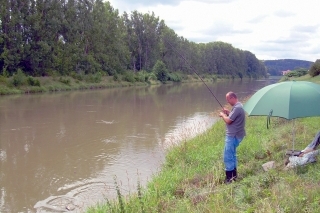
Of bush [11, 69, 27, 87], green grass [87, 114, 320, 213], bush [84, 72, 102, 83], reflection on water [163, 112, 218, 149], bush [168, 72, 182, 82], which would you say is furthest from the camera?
bush [168, 72, 182, 82]

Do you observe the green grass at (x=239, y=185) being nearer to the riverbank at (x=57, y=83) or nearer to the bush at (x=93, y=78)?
the riverbank at (x=57, y=83)

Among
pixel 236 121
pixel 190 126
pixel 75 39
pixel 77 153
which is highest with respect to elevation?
pixel 75 39

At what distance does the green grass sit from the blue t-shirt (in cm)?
79

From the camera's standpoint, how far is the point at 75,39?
47.0 m

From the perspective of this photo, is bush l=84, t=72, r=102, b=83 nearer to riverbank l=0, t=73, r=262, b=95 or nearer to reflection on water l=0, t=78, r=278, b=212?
riverbank l=0, t=73, r=262, b=95

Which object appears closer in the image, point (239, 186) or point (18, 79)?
point (239, 186)

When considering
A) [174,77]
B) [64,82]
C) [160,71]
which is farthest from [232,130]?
[174,77]

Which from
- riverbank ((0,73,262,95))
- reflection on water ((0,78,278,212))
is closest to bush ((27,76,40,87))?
riverbank ((0,73,262,95))

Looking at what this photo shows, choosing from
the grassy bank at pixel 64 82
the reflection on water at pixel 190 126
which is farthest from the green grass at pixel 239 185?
the grassy bank at pixel 64 82

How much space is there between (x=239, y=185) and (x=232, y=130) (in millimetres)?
1036

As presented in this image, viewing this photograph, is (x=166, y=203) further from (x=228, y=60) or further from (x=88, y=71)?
(x=228, y=60)

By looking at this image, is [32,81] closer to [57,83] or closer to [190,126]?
[57,83]

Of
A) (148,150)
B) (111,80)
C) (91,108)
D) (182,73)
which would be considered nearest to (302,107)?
(148,150)

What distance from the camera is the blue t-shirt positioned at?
6.25 meters
